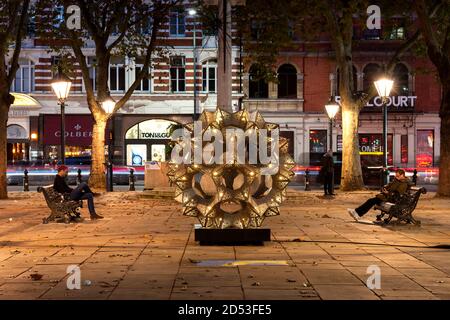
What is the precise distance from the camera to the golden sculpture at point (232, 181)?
1102cm

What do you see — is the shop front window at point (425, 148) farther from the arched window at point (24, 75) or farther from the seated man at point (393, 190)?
the seated man at point (393, 190)

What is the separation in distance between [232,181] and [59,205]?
5.24m

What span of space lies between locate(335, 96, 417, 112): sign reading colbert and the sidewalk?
1098 inches

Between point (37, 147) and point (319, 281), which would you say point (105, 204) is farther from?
point (37, 147)

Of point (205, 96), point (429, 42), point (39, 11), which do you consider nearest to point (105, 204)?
point (39, 11)

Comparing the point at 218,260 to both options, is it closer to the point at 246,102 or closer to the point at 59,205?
the point at 59,205

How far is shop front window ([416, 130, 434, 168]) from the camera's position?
43750mm

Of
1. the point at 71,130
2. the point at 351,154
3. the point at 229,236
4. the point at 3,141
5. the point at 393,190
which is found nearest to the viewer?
the point at 229,236

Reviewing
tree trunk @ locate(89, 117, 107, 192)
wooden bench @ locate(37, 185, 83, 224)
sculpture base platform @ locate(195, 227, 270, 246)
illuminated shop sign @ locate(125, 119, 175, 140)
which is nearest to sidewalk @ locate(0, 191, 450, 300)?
sculpture base platform @ locate(195, 227, 270, 246)

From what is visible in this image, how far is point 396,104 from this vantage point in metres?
43.0

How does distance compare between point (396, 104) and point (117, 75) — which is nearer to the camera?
point (396, 104)

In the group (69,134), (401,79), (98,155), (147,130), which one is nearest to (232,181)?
(98,155)

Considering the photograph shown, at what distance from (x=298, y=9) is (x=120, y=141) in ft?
67.9

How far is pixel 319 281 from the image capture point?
26.7 ft
